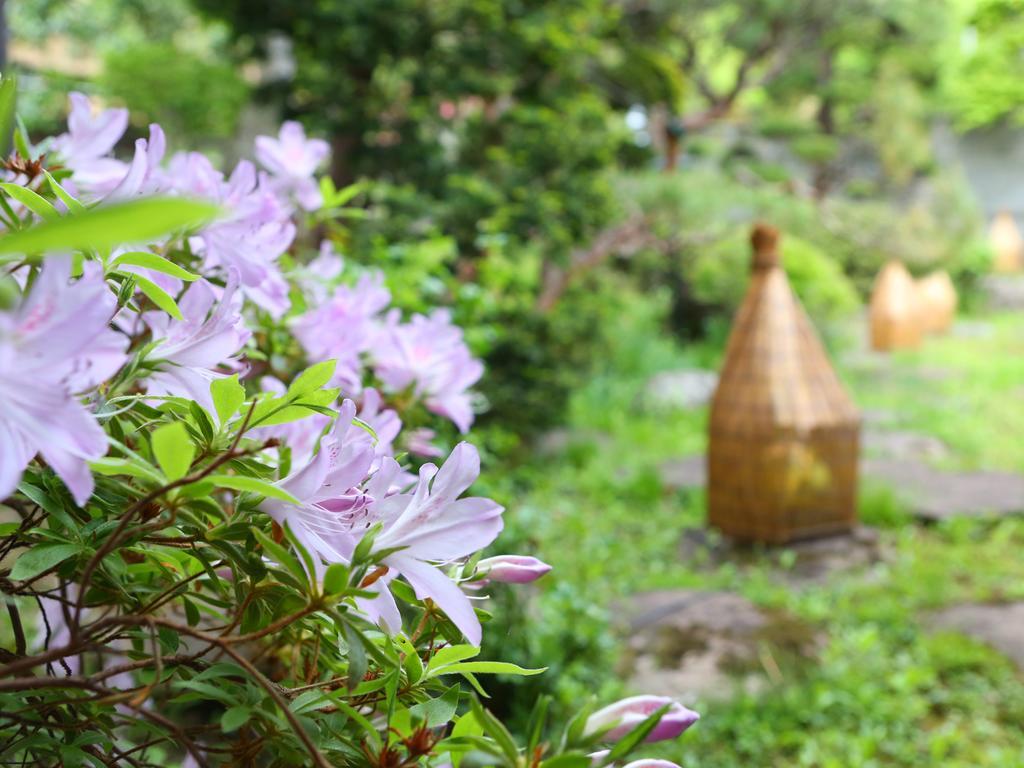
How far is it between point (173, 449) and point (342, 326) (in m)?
0.43

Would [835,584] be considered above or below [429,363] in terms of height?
below

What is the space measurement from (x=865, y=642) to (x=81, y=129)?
7.73 feet

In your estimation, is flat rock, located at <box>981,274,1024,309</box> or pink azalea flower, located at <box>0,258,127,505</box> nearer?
pink azalea flower, located at <box>0,258,127,505</box>

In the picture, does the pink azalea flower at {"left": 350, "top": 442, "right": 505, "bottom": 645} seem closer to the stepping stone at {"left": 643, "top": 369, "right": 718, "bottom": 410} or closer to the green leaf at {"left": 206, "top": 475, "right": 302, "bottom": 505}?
the green leaf at {"left": 206, "top": 475, "right": 302, "bottom": 505}

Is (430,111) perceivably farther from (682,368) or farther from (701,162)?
(701,162)

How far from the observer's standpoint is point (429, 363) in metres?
0.87

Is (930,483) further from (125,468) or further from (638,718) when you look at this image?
(125,468)

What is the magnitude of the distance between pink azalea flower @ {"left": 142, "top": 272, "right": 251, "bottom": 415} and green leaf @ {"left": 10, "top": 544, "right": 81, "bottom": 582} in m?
0.09

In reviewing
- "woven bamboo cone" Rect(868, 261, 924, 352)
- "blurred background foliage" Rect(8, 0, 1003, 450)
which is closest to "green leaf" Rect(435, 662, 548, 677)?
"blurred background foliage" Rect(8, 0, 1003, 450)

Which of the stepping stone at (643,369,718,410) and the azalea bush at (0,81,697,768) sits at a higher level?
the azalea bush at (0,81,697,768)

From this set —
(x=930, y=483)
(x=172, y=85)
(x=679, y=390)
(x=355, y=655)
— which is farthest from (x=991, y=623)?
(x=172, y=85)

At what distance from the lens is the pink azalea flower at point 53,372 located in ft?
0.95

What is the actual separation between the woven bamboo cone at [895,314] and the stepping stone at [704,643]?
5.69 m

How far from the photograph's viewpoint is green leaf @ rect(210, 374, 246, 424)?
0.40 metres
